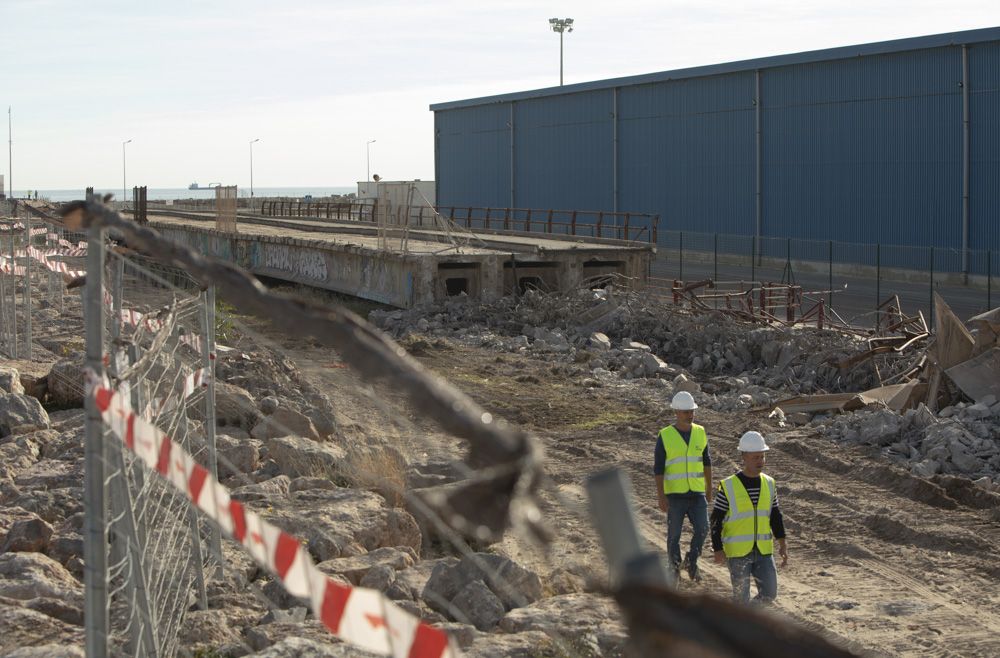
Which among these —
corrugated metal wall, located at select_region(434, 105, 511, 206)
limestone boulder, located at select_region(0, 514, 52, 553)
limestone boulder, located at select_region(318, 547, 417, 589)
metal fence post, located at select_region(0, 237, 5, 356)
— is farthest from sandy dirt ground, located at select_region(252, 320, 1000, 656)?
corrugated metal wall, located at select_region(434, 105, 511, 206)

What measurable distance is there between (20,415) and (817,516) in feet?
24.8

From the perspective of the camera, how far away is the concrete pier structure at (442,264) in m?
27.1

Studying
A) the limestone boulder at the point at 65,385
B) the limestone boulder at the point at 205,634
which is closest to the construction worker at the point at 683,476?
the limestone boulder at the point at 205,634

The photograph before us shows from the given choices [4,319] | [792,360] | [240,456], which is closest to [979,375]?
[792,360]

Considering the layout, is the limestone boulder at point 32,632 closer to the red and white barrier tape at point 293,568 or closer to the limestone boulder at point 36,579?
the limestone boulder at point 36,579

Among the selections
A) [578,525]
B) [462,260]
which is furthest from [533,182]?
[578,525]

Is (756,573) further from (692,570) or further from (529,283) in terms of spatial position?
(529,283)

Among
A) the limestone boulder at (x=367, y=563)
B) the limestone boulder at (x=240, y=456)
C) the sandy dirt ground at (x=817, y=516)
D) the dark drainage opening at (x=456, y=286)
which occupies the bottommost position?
the sandy dirt ground at (x=817, y=516)

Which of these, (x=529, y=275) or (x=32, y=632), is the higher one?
(x=529, y=275)

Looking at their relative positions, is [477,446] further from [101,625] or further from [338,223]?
[338,223]

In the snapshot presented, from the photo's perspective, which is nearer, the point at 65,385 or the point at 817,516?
the point at 817,516

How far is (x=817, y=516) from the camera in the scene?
37.7 ft

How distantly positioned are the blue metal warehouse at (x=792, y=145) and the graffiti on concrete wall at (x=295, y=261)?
1656 centimetres

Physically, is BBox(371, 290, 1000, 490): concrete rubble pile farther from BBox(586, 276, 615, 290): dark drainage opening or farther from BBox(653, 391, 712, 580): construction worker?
BBox(653, 391, 712, 580): construction worker
